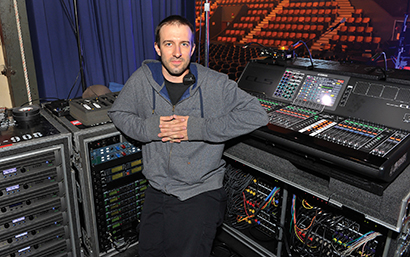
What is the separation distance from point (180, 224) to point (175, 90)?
688 millimetres

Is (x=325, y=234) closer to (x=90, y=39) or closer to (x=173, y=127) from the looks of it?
(x=173, y=127)

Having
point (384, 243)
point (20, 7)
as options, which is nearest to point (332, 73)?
point (384, 243)

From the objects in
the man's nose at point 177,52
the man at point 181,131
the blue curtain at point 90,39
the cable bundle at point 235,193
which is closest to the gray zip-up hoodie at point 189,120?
the man at point 181,131

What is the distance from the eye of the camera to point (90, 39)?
6.90 ft

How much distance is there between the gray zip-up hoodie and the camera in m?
1.36

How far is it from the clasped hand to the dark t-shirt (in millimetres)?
144

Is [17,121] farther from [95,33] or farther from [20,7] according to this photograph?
[95,33]

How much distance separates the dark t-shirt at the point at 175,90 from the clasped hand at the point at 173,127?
144 millimetres

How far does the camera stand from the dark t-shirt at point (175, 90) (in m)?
1.46

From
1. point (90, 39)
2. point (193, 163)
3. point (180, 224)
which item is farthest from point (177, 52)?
point (90, 39)

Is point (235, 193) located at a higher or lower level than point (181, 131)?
lower

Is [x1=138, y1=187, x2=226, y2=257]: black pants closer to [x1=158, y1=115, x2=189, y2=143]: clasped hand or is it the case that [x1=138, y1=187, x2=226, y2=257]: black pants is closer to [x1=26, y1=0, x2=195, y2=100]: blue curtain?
[x1=158, y1=115, x2=189, y2=143]: clasped hand

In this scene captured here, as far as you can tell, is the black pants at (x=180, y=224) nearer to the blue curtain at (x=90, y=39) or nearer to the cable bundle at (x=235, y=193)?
the cable bundle at (x=235, y=193)

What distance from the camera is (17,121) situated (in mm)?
1516
